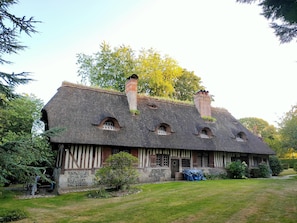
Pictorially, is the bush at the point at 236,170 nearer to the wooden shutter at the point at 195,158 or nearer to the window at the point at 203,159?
the window at the point at 203,159

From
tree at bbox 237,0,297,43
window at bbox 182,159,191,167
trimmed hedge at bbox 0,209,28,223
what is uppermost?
tree at bbox 237,0,297,43

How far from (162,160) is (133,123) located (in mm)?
3234

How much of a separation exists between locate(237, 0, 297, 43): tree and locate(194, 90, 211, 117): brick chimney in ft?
47.1

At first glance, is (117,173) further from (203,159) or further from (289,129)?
(289,129)

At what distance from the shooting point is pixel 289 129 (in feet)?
88.9

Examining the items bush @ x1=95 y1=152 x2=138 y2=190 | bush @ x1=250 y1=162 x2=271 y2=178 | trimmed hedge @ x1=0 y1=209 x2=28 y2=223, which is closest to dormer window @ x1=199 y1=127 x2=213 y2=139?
bush @ x1=250 y1=162 x2=271 y2=178

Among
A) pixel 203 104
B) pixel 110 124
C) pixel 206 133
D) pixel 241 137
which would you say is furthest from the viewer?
pixel 203 104

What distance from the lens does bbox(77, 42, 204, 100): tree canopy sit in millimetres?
27625

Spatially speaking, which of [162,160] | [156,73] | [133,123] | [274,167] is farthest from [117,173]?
[156,73]

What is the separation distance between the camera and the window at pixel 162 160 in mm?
15711

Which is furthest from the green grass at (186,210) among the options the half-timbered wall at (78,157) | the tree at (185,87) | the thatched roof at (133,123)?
the tree at (185,87)

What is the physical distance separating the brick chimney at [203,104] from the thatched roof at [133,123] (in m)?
0.47

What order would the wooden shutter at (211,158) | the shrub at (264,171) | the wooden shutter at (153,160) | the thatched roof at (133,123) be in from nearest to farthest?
the thatched roof at (133,123), the wooden shutter at (153,160), the wooden shutter at (211,158), the shrub at (264,171)

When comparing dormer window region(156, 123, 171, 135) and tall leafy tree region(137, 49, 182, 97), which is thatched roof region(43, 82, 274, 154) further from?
tall leafy tree region(137, 49, 182, 97)
